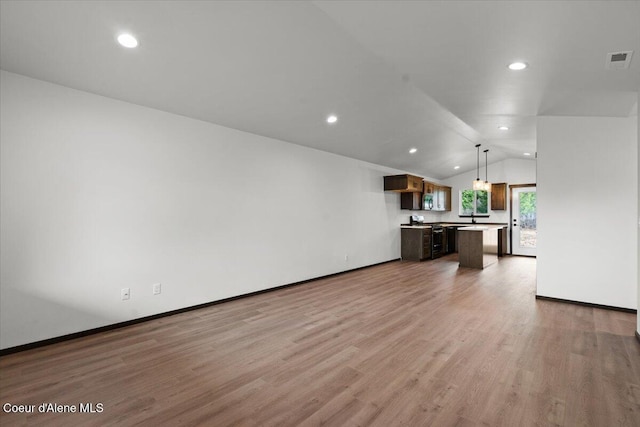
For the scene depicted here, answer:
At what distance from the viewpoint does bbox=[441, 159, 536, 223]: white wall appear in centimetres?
943

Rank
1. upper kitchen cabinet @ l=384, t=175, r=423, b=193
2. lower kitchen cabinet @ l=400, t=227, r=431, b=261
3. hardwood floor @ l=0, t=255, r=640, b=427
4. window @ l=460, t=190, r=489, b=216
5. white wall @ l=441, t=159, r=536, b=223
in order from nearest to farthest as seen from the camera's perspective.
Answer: hardwood floor @ l=0, t=255, r=640, b=427 < upper kitchen cabinet @ l=384, t=175, r=423, b=193 < lower kitchen cabinet @ l=400, t=227, r=431, b=261 < white wall @ l=441, t=159, r=536, b=223 < window @ l=460, t=190, r=489, b=216

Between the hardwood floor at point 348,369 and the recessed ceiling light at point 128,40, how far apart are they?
2686mm

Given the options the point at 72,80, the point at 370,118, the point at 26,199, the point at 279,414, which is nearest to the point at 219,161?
the point at 72,80

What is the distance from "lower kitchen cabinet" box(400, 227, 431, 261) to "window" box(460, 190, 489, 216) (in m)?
2.89

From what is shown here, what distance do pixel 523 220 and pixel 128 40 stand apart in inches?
406

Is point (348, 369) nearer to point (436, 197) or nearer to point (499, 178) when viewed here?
point (436, 197)

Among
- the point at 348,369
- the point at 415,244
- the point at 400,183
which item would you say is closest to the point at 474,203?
the point at 415,244

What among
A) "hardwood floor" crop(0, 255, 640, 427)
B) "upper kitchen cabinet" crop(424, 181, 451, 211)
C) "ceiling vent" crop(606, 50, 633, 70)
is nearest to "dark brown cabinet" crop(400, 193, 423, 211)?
"upper kitchen cabinet" crop(424, 181, 451, 211)

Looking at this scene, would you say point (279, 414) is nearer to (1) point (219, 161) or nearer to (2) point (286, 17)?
(2) point (286, 17)

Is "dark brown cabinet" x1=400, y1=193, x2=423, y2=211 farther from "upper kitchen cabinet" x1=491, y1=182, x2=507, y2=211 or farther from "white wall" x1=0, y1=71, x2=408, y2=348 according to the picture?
"white wall" x1=0, y1=71, x2=408, y2=348

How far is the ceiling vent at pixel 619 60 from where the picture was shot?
258 cm

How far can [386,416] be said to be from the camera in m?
1.97

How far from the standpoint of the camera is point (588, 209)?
14.1 feet

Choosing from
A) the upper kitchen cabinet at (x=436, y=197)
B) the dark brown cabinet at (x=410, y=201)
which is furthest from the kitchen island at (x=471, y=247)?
the upper kitchen cabinet at (x=436, y=197)
